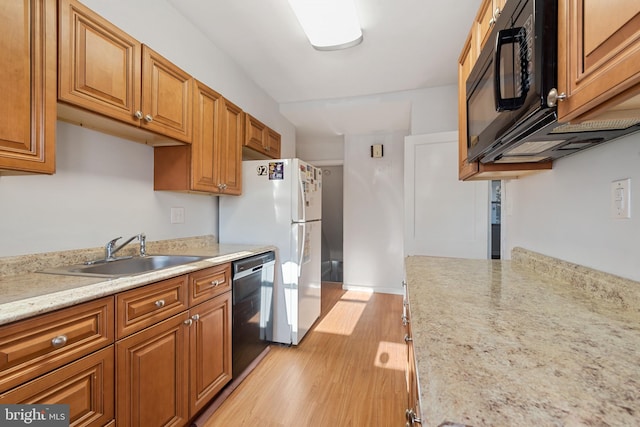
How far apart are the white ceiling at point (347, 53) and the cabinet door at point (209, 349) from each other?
1905 mm

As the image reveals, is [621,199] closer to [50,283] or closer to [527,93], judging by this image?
[527,93]

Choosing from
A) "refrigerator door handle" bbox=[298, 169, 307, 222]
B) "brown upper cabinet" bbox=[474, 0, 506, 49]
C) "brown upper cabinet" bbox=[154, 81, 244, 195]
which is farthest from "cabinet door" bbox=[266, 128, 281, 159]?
"brown upper cabinet" bbox=[474, 0, 506, 49]

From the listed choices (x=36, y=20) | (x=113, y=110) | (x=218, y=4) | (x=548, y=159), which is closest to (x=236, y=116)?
(x=218, y=4)

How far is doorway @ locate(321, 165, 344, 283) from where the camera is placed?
5.13 metres

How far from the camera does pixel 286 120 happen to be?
3.75 m

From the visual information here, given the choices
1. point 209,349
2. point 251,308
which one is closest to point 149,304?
point 209,349

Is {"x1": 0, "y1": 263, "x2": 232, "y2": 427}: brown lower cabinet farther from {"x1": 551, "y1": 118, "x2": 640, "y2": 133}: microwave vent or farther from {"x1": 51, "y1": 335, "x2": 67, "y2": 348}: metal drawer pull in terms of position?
{"x1": 551, "y1": 118, "x2": 640, "y2": 133}: microwave vent

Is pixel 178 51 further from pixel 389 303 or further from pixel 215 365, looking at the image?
pixel 389 303

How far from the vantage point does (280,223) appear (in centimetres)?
244

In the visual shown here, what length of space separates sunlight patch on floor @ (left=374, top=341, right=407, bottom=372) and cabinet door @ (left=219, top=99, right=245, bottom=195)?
1.77 meters

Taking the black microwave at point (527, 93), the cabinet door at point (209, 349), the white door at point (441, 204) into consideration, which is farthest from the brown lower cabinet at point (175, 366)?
the white door at point (441, 204)

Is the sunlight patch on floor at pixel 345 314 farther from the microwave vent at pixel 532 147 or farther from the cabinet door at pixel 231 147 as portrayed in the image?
the microwave vent at pixel 532 147

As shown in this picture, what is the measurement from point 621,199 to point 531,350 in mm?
654

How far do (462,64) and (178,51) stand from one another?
187 cm
